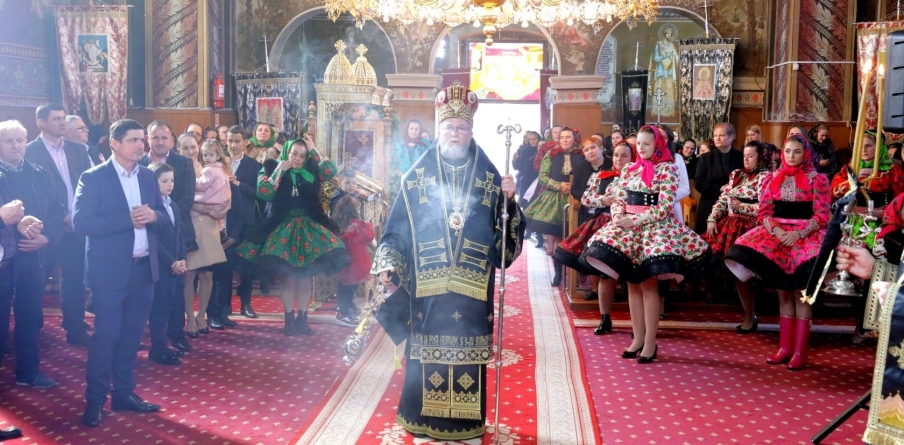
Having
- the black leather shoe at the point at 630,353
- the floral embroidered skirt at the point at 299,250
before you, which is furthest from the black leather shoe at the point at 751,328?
the floral embroidered skirt at the point at 299,250

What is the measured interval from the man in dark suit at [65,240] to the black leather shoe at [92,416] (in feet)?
6.22

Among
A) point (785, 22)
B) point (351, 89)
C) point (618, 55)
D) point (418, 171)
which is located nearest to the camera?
point (418, 171)

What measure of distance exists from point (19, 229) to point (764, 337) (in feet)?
18.6

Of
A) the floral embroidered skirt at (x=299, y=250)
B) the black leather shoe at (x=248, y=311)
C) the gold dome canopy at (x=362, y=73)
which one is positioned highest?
the gold dome canopy at (x=362, y=73)

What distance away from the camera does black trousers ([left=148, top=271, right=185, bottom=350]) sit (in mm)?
5935

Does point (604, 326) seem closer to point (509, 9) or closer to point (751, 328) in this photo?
point (751, 328)

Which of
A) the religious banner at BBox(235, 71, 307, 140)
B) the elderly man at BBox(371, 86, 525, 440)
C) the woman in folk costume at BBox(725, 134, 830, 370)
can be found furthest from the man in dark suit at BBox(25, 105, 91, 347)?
A: the religious banner at BBox(235, 71, 307, 140)

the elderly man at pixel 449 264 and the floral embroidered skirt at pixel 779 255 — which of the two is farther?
the floral embroidered skirt at pixel 779 255

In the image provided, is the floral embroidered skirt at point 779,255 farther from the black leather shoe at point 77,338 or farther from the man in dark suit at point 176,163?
the black leather shoe at point 77,338

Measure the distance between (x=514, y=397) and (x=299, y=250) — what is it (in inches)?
92.3

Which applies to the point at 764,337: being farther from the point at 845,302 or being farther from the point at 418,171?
the point at 418,171

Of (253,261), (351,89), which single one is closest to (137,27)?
(351,89)

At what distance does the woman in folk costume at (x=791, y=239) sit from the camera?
6070mm

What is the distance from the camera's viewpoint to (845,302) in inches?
336
